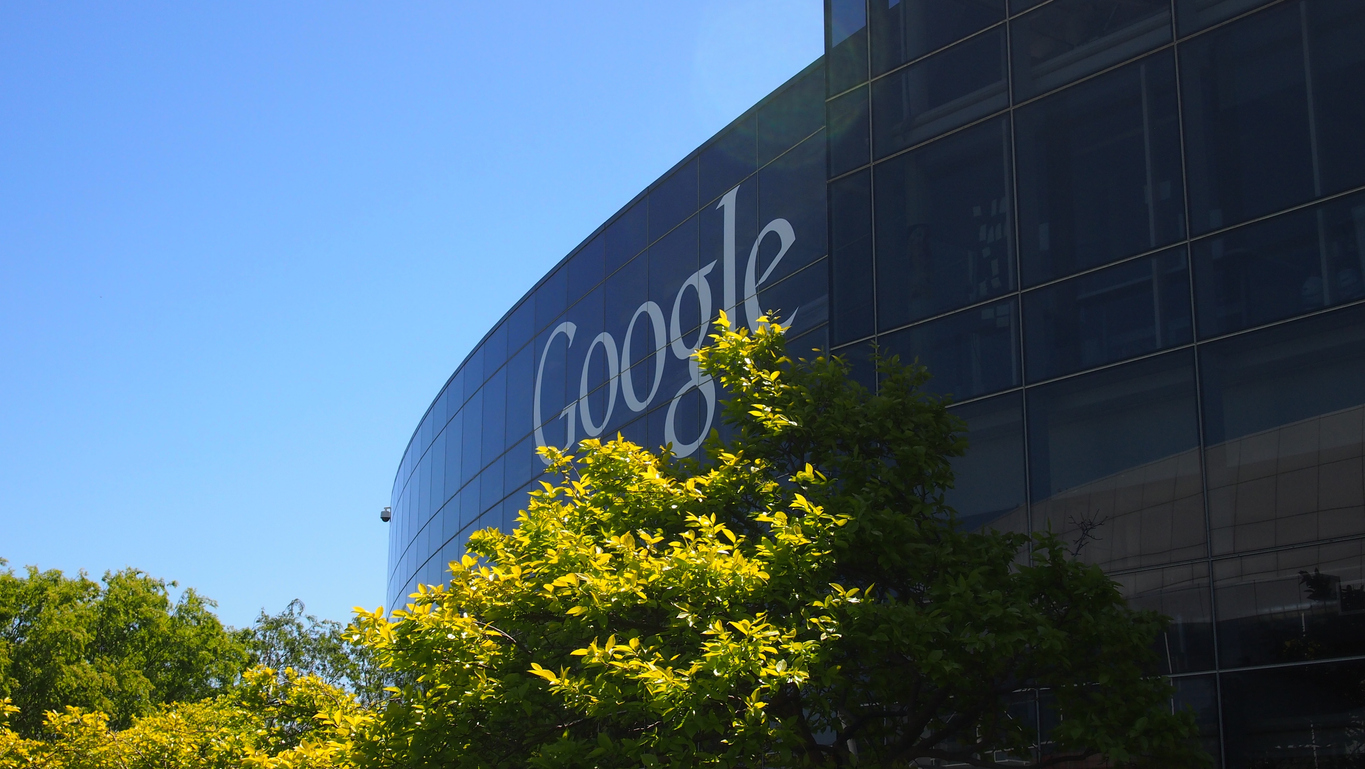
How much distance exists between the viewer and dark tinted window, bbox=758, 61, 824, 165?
23.4 m

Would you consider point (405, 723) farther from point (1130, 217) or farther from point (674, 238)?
point (674, 238)

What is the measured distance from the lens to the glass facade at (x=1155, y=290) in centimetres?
1274

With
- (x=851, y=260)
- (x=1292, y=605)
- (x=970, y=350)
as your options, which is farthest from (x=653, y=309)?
(x=1292, y=605)

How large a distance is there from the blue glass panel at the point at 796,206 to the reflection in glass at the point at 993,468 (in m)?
7.31

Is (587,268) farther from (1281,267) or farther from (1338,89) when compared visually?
(1338,89)

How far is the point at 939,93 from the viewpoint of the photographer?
1700cm

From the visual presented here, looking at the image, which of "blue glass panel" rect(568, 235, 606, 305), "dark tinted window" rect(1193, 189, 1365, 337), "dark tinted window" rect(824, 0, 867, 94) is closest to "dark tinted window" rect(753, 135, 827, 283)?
"dark tinted window" rect(824, 0, 867, 94)

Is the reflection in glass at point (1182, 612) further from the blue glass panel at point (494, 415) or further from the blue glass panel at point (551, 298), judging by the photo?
the blue glass panel at point (494, 415)

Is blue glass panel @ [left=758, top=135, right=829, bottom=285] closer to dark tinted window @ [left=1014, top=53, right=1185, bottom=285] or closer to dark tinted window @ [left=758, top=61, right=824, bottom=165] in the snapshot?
dark tinted window @ [left=758, top=61, right=824, bottom=165]

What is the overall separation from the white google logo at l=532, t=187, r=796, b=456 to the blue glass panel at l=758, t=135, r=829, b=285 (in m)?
0.14

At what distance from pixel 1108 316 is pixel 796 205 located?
9.44m

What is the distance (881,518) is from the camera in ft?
38.8

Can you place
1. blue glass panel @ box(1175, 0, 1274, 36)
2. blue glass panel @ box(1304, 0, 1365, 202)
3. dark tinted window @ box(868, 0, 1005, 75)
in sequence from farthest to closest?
dark tinted window @ box(868, 0, 1005, 75) < blue glass panel @ box(1175, 0, 1274, 36) < blue glass panel @ box(1304, 0, 1365, 202)

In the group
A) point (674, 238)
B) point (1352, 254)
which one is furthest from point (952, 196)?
point (674, 238)
